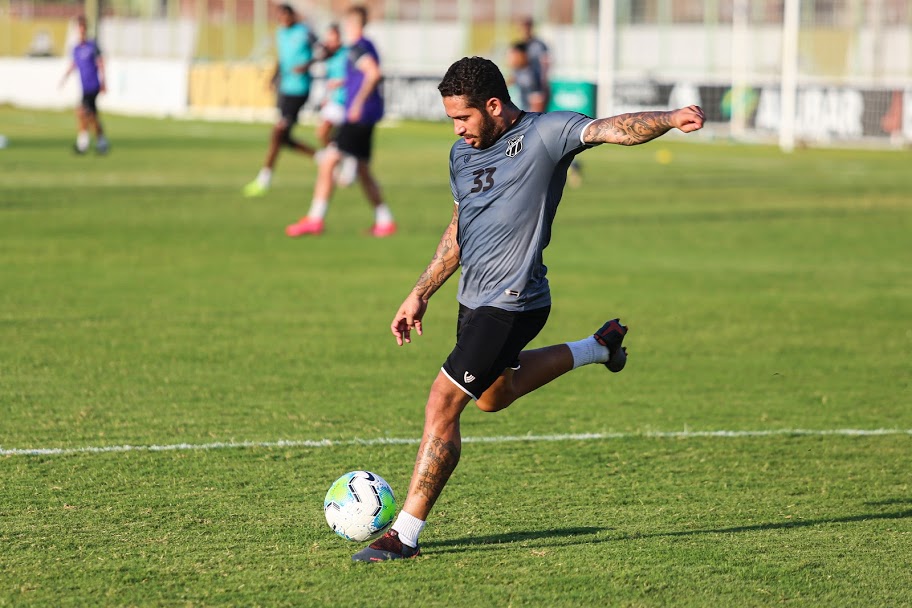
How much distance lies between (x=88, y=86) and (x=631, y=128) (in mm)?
→ 24673

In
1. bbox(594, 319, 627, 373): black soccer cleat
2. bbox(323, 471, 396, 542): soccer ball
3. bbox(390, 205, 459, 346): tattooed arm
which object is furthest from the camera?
bbox(594, 319, 627, 373): black soccer cleat

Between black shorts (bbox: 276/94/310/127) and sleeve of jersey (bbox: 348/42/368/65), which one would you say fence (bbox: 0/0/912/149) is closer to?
black shorts (bbox: 276/94/310/127)

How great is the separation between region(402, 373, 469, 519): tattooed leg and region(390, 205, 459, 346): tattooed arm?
403mm

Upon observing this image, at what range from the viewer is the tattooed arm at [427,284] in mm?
5855

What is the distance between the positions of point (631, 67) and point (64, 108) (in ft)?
63.6

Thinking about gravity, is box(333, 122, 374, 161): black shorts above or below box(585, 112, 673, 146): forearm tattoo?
below

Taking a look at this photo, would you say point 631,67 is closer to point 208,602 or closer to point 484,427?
point 484,427

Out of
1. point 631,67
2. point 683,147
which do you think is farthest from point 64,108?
point 683,147

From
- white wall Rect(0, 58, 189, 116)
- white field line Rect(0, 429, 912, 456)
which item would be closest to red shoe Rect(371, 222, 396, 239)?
white field line Rect(0, 429, 912, 456)

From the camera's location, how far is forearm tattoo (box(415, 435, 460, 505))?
215 inches

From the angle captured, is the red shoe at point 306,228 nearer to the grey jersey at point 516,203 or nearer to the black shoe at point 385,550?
the grey jersey at point 516,203

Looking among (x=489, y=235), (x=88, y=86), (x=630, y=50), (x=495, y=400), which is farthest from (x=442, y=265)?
(x=630, y=50)

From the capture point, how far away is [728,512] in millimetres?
6176

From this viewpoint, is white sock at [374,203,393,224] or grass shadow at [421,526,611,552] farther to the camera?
white sock at [374,203,393,224]
